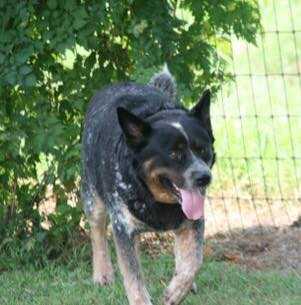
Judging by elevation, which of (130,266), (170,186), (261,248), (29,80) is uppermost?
(29,80)

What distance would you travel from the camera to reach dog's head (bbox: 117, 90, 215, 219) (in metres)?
5.80

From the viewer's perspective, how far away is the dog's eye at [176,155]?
19.1ft

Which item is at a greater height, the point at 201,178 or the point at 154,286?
the point at 201,178

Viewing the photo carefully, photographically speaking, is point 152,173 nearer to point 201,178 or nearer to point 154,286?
point 201,178

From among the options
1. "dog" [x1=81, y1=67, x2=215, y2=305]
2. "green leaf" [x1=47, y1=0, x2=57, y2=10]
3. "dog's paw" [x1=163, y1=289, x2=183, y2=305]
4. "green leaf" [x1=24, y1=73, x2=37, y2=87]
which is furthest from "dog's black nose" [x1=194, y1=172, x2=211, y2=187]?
"green leaf" [x1=47, y1=0, x2=57, y2=10]

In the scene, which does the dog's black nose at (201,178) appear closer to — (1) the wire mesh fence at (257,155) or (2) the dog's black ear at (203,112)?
(2) the dog's black ear at (203,112)

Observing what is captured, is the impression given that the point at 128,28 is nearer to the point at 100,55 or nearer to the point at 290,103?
the point at 100,55

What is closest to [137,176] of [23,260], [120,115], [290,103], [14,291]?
[120,115]

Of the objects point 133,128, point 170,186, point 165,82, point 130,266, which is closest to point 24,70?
point 165,82

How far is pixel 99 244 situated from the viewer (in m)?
7.37

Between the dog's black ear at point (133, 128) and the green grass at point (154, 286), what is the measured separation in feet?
3.76

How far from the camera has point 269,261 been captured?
772 cm

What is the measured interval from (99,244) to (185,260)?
130cm

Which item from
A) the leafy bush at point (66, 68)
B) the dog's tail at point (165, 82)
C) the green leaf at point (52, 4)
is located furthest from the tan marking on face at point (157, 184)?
the green leaf at point (52, 4)
